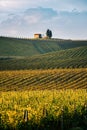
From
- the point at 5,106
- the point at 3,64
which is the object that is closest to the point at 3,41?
the point at 3,64

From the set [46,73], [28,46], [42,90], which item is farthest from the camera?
[28,46]

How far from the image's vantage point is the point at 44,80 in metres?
73.7

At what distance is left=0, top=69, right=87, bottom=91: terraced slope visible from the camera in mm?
67738

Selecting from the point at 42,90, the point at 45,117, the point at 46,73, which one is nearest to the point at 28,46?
the point at 46,73

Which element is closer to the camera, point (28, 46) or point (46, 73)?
point (46, 73)

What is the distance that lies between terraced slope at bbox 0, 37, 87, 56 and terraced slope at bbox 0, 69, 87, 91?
2982 inches

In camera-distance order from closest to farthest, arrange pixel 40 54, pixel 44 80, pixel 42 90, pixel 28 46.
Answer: pixel 42 90 < pixel 44 80 < pixel 40 54 < pixel 28 46

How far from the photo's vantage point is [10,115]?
85.1ft

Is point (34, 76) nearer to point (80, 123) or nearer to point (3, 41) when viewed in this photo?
point (80, 123)

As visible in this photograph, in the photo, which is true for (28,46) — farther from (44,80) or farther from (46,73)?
(44,80)

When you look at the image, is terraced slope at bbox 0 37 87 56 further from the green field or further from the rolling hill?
the rolling hill

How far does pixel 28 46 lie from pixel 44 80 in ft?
332

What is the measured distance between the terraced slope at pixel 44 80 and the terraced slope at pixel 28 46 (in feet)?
249

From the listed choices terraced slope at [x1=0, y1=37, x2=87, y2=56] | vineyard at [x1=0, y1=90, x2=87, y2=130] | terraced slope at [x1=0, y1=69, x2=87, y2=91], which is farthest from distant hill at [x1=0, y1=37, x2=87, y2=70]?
vineyard at [x1=0, y1=90, x2=87, y2=130]
